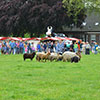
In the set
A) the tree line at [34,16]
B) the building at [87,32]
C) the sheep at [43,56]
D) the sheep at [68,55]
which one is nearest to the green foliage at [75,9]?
the tree line at [34,16]

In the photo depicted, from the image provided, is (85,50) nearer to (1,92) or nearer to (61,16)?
(61,16)

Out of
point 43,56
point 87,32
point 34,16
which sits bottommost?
point 43,56

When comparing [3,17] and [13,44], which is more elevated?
[3,17]

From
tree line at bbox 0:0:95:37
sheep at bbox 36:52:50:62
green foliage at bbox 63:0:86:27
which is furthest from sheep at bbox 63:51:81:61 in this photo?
tree line at bbox 0:0:95:37

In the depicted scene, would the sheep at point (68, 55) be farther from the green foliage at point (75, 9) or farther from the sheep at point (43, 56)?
the green foliage at point (75, 9)

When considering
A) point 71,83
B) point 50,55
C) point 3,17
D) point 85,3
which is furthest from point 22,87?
point 3,17

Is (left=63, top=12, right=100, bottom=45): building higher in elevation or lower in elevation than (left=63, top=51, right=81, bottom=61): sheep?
higher

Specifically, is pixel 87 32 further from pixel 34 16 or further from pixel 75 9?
pixel 75 9

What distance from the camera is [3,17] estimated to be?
7119 centimetres

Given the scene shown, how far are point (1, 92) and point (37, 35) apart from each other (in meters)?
64.4

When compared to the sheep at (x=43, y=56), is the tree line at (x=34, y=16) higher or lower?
higher

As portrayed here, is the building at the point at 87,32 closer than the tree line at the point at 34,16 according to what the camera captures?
No

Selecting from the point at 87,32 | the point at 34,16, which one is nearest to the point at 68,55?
the point at 34,16

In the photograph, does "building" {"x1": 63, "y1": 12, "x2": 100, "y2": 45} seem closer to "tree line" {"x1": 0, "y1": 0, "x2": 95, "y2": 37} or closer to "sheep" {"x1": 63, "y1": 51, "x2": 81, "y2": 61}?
"tree line" {"x1": 0, "y1": 0, "x2": 95, "y2": 37}
